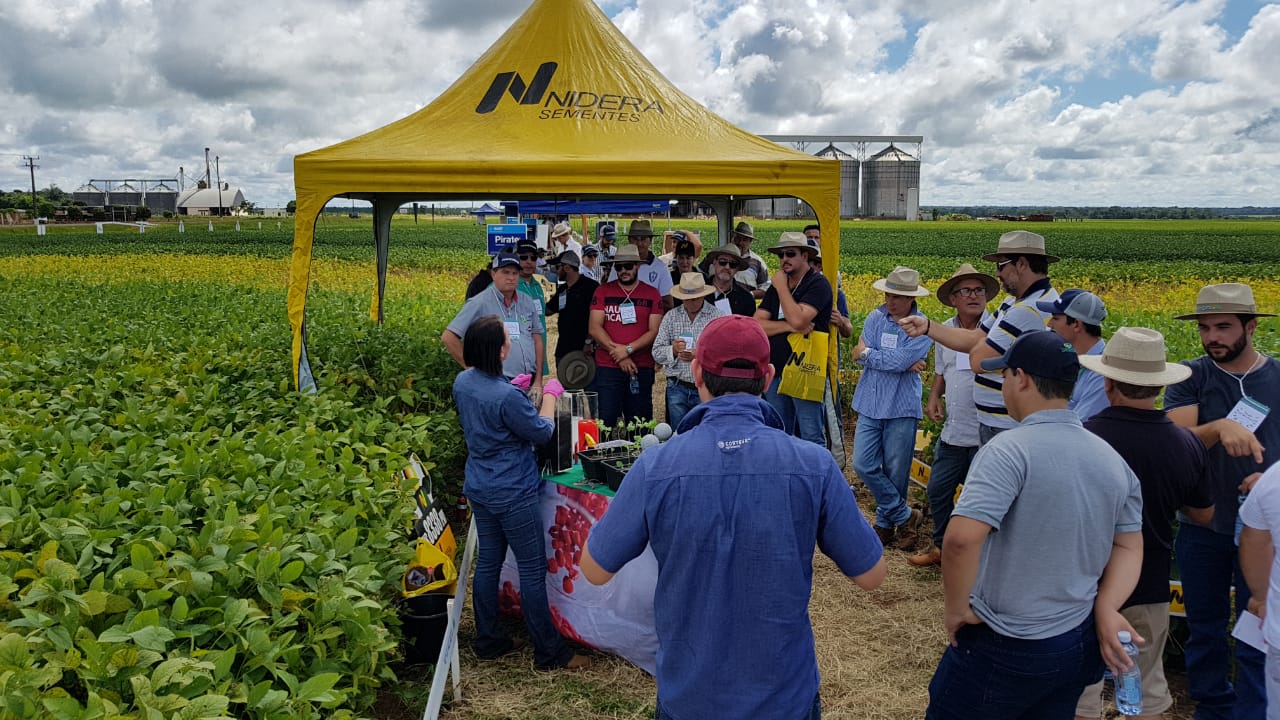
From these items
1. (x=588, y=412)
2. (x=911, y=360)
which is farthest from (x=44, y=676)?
(x=911, y=360)

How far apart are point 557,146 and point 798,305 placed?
7.84 ft

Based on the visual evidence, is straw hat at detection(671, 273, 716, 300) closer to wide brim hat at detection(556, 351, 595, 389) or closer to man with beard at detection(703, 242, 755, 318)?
man with beard at detection(703, 242, 755, 318)

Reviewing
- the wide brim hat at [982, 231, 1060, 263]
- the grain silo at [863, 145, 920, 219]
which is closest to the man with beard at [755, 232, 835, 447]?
the wide brim hat at [982, 231, 1060, 263]

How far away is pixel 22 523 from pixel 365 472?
4.77ft

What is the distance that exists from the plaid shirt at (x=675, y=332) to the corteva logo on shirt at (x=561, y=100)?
204cm

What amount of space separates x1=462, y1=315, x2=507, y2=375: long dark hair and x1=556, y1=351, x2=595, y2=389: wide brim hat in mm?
2962

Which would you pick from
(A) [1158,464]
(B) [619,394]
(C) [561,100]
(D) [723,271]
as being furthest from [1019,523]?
(C) [561,100]

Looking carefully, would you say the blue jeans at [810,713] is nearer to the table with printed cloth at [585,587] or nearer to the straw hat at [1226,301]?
the table with printed cloth at [585,587]

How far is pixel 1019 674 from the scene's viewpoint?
265cm

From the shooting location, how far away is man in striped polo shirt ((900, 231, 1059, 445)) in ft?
14.6

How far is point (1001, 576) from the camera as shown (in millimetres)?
2652

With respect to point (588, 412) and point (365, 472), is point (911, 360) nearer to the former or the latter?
point (588, 412)

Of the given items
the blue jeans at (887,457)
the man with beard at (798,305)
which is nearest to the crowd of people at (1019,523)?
the blue jeans at (887,457)

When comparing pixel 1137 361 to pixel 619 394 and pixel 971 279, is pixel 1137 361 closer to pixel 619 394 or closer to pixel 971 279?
pixel 971 279
